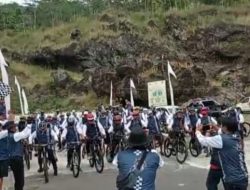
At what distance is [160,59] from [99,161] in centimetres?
3349

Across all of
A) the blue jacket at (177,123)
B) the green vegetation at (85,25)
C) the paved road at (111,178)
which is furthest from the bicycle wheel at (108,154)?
the green vegetation at (85,25)

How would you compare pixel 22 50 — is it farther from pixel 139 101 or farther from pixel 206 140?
pixel 206 140

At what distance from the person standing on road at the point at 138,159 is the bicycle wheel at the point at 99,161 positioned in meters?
11.5

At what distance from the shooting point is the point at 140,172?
6215 mm

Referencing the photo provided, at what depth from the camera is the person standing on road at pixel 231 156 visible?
26.2ft

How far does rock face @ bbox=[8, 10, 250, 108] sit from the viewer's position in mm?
46881

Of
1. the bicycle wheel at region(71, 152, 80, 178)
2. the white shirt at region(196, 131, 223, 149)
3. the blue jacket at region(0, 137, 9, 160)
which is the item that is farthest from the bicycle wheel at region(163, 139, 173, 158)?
the white shirt at region(196, 131, 223, 149)

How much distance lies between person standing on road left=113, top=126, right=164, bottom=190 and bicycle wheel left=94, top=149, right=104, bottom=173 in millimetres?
11517

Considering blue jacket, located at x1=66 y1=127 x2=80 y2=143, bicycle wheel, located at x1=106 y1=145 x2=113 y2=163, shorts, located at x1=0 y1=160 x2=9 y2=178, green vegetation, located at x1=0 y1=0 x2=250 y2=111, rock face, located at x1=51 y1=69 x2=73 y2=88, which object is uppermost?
green vegetation, located at x1=0 y1=0 x2=250 y2=111

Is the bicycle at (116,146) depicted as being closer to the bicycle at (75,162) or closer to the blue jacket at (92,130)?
the blue jacket at (92,130)

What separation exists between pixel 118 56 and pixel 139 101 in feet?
39.6

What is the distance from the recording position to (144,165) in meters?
6.26

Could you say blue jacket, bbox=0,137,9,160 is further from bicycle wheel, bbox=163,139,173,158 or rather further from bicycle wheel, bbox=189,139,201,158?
bicycle wheel, bbox=189,139,201,158

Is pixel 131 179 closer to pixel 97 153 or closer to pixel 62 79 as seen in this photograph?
pixel 97 153
